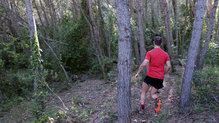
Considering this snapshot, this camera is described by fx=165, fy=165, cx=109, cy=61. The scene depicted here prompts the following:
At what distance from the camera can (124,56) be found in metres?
3.26

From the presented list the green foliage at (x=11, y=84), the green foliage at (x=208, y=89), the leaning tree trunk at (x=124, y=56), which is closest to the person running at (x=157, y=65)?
the leaning tree trunk at (x=124, y=56)

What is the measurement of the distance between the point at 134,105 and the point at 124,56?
2815mm

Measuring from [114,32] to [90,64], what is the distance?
280 centimetres

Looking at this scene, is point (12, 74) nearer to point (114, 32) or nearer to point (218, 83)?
point (114, 32)

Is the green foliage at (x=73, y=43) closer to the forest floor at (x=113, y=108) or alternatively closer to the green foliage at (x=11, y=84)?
the forest floor at (x=113, y=108)

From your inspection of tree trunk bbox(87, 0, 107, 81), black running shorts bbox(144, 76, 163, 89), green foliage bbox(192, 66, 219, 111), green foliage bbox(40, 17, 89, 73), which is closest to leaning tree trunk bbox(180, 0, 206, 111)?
green foliage bbox(192, 66, 219, 111)

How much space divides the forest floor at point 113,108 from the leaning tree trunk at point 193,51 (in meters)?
0.37

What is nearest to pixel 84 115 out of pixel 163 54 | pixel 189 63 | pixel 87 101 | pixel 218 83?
pixel 87 101

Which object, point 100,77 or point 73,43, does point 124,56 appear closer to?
point 100,77

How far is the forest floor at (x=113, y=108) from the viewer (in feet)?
14.2

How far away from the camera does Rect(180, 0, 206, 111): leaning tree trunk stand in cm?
413

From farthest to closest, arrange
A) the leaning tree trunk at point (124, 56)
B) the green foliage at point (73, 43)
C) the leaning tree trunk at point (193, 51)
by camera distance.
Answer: the green foliage at point (73, 43) → the leaning tree trunk at point (193, 51) → the leaning tree trunk at point (124, 56)

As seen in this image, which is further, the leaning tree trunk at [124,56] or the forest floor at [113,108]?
the forest floor at [113,108]

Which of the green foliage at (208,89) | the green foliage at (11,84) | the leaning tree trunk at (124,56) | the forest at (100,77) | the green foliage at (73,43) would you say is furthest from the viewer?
the green foliage at (73,43)
